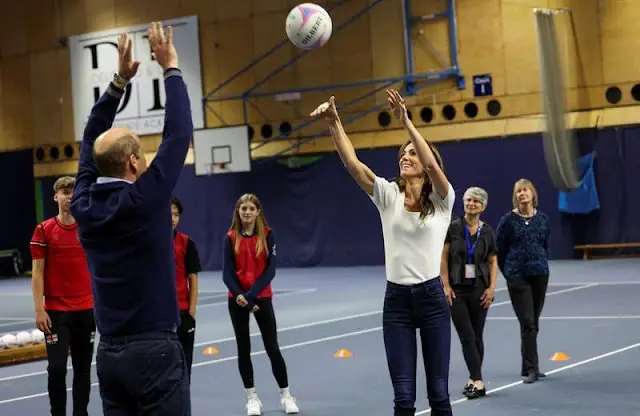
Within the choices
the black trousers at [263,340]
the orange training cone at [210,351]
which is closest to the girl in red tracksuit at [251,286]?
the black trousers at [263,340]

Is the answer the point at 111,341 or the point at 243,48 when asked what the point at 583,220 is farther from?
the point at 111,341

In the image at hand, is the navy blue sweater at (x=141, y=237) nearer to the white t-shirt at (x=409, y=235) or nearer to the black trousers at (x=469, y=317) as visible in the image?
the white t-shirt at (x=409, y=235)

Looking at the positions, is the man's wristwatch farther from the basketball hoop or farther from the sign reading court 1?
the sign reading court 1

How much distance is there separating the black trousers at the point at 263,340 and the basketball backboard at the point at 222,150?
63.7 ft

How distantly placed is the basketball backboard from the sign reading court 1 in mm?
1118

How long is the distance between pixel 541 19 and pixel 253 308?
16.9 metres

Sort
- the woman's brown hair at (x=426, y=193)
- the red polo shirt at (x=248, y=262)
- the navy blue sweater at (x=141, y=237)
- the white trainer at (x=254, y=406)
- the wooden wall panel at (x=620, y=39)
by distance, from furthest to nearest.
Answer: the wooden wall panel at (x=620, y=39)
the red polo shirt at (x=248, y=262)
the white trainer at (x=254, y=406)
the woman's brown hair at (x=426, y=193)
the navy blue sweater at (x=141, y=237)

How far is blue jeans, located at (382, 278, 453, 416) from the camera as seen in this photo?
6.37 m

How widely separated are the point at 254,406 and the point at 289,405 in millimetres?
310

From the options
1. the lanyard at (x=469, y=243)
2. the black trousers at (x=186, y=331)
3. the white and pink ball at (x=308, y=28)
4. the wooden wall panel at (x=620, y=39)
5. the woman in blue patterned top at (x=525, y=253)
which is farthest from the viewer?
the wooden wall panel at (x=620, y=39)

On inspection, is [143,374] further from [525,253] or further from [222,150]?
[222,150]

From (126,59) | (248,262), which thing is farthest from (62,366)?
(126,59)

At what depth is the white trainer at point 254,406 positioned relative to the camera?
30.3ft

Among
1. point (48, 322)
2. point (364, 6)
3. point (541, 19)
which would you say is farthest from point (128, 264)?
point (364, 6)
